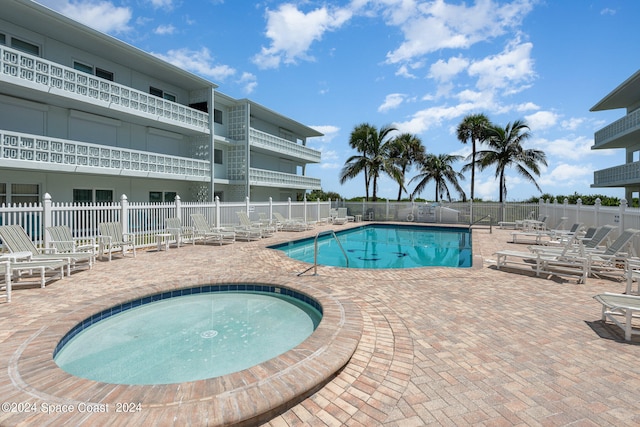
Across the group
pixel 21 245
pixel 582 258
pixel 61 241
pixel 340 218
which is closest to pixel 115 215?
pixel 61 241

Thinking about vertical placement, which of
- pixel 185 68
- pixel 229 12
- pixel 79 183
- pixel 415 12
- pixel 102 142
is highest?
pixel 185 68

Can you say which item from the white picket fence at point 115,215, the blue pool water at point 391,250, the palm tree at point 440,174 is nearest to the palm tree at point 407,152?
the palm tree at point 440,174

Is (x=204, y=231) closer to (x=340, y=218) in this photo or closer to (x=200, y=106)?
(x=200, y=106)

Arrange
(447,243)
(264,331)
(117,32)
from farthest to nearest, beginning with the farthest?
(447,243)
(117,32)
(264,331)

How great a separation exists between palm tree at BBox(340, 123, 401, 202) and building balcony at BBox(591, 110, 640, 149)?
15023 millimetres

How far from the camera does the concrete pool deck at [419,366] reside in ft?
7.98

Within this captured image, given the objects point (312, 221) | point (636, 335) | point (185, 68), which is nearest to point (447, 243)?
point (312, 221)

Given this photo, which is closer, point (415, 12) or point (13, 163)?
point (415, 12)

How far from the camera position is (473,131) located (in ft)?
87.7

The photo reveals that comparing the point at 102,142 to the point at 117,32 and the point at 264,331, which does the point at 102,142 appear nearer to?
the point at 117,32

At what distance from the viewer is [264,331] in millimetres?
4777

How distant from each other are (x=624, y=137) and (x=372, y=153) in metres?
17.4

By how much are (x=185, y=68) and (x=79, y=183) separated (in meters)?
8.55

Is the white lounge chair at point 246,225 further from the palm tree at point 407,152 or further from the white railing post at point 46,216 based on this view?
the palm tree at point 407,152
